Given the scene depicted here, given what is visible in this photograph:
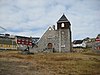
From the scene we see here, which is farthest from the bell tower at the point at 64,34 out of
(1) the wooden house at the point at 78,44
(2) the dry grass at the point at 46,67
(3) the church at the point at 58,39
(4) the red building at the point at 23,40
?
(1) the wooden house at the point at 78,44

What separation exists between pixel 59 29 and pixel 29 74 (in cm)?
5418

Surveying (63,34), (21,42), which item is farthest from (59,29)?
(21,42)

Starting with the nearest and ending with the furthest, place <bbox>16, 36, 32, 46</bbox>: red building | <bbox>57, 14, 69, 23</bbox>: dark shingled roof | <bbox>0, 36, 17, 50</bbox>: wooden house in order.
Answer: <bbox>57, 14, 69, 23</bbox>: dark shingled roof → <bbox>0, 36, 17, 50</bbox>: wooden house → <bbox>16, 36, 32, 46</bbox>: red building

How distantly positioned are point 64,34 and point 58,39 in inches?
104

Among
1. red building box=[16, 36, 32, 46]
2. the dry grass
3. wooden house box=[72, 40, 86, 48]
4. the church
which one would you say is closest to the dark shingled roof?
the church

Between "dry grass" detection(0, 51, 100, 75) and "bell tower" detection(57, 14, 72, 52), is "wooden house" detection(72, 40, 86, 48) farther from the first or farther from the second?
"dry grass" detection(0, 51, 100, 75)

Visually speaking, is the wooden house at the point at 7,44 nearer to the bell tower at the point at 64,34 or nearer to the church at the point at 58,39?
the church at the point at 58,39

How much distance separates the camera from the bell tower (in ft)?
236

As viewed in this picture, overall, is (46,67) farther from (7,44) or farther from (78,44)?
(78,44)

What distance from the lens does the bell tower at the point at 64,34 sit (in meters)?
71.9

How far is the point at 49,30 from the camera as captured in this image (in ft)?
243

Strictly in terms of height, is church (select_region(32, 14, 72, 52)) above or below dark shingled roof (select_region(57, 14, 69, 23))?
below

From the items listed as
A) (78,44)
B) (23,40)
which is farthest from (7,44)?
(78,44)

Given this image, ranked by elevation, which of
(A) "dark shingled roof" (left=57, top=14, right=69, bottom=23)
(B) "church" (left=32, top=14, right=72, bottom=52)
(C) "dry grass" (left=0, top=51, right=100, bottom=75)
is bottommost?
(C) "dry grass" (left=0, top=51, right=100, bottom=75)
